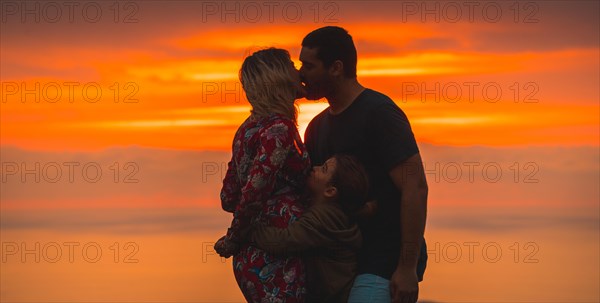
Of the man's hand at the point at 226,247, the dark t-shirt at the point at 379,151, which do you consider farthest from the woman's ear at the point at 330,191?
the man's hand at the point at 226,247

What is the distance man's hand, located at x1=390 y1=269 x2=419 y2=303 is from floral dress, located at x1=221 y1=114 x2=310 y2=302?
453 millimetres

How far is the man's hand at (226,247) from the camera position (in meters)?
4.27

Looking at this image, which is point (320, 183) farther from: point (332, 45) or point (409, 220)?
point (332, 45)

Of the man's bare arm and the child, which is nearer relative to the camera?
the child

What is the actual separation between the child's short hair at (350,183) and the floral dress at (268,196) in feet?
Answer: 0.60

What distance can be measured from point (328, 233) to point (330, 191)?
207mm

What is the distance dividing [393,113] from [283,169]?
649mm

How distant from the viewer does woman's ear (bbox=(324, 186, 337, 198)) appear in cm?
432

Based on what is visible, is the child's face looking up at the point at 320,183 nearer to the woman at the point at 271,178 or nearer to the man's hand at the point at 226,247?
the woman at the point at 271,178

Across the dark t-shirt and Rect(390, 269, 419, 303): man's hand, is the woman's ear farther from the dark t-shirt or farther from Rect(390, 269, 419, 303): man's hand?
Rect(390, 269, 419, 303): man's hand

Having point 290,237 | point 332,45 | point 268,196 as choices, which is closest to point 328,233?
point 290,237

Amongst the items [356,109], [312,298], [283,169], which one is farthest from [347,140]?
[312,298]

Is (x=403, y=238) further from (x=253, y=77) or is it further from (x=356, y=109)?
(x=253, y=77)

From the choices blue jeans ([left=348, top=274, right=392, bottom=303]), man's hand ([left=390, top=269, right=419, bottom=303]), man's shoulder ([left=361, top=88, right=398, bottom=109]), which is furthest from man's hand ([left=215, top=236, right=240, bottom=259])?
man's shoulder ([left=361, top=88, right=398, bottom=109])
